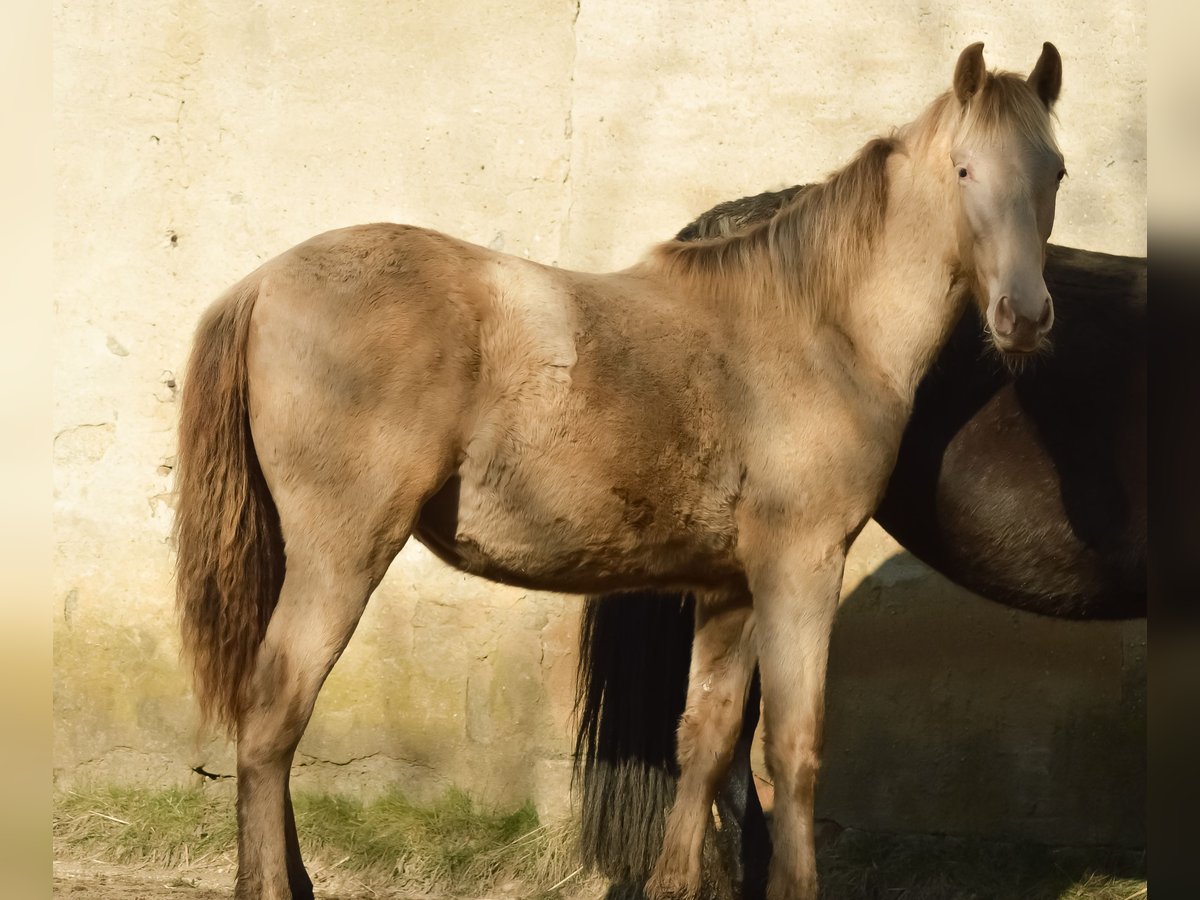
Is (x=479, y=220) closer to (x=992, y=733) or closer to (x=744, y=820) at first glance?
(x=744, y=820)

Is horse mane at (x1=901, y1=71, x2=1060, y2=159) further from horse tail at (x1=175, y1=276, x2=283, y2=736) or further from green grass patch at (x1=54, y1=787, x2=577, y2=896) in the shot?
green grass patch at (x1=54, y1=787, x2=577, y2=896)

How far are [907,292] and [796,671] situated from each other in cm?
110

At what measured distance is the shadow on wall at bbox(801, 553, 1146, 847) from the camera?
15.0 feet

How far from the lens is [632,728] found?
155 inches

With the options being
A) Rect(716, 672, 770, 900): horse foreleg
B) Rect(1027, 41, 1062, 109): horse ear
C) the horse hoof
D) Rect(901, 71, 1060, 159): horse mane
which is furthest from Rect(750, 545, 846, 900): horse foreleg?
Rect(1027, 41, 1062, 109): horse ear

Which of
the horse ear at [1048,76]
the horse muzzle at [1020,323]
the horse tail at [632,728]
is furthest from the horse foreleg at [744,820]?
the horse ear at [1048,76]

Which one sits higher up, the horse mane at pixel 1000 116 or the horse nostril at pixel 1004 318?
the horse mane at pixel 1000 116

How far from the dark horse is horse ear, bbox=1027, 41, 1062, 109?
0.72m

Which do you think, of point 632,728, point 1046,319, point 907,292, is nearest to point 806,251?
point 907,292

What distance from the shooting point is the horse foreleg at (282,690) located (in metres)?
2.76

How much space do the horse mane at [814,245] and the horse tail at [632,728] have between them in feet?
3.64

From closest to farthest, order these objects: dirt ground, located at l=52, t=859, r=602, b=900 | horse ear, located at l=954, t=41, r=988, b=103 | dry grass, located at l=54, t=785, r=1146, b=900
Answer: horse ear, located at l=954, t=41, r=988, b=103
dirt ground, located at l=52, t=859, r=602, b=900
dry grass, located at l=54, t=785, r=1146, b=900

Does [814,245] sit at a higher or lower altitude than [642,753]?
higher

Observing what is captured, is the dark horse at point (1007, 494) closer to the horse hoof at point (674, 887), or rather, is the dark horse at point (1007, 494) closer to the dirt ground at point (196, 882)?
the horse hoof at point (674, 887)
